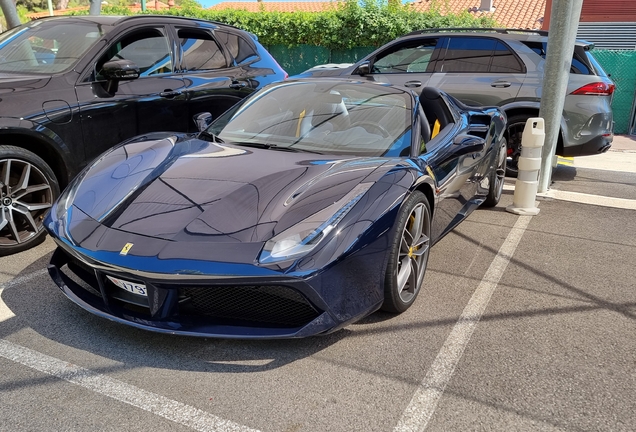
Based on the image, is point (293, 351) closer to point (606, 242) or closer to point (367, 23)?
point (606, 242)

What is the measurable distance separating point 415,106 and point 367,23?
11.8 meters

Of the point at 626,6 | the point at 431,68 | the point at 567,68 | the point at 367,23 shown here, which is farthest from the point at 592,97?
the point at 626,6

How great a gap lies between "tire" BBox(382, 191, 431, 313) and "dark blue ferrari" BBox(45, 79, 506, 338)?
0.4 inches

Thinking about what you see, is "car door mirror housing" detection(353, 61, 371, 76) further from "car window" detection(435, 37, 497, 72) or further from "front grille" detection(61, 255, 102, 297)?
"front grille" detection(61, 255, 102, 297)

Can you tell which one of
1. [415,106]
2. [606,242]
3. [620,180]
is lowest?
[620,180]

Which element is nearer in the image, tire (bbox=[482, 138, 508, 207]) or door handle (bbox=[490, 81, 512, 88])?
tire (bbox=[482, 138, 508, 207])

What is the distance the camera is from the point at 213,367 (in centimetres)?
280

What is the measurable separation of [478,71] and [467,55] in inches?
11.6

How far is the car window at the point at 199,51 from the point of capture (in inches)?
224

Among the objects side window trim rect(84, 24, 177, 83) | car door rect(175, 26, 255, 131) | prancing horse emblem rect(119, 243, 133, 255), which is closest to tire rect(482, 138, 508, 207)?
car door rect(175, 26, 255, 131)

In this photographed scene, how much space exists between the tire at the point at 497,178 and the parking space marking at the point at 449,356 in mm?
1213

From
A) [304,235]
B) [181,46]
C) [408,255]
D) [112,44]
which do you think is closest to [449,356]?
[408,255]

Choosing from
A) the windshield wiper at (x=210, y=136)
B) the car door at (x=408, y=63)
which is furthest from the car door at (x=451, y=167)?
the car door at (x=408, y=63)

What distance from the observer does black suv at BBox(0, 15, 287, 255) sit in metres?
4.20
